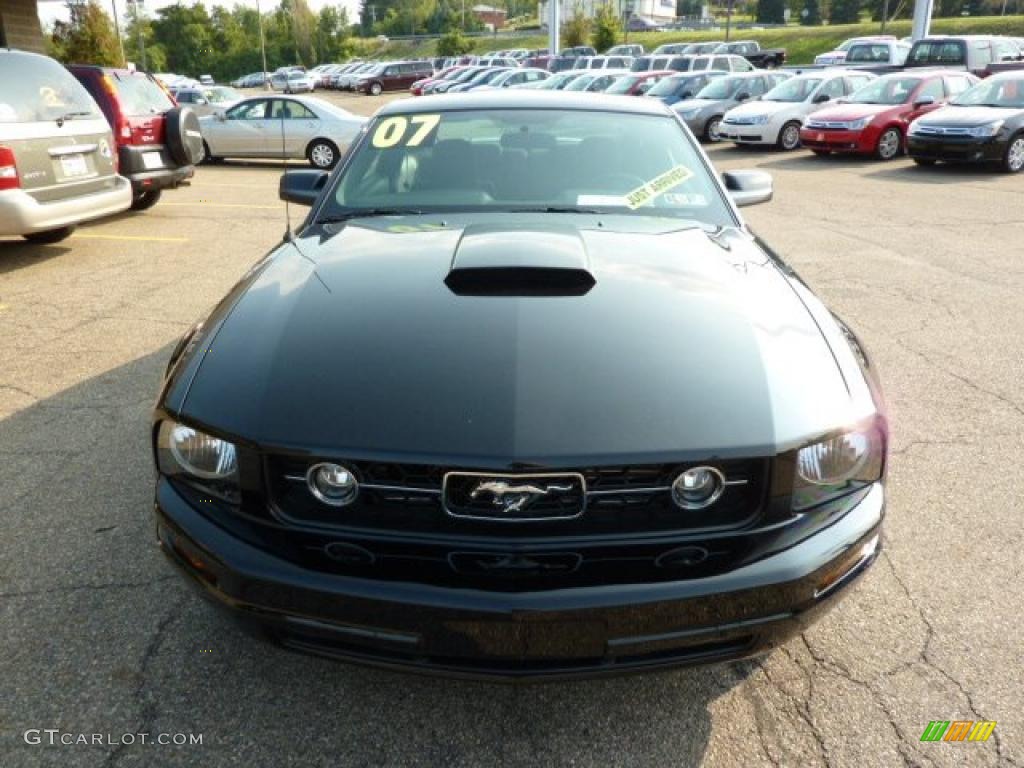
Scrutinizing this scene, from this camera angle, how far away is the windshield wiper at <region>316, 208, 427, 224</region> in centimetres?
316

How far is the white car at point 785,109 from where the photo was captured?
52.8ft

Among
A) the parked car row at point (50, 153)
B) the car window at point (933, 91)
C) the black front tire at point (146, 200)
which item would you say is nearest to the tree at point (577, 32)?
the car window at point (933, 91)

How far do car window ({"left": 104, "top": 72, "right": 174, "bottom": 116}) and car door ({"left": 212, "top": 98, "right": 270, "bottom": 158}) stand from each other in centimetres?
538

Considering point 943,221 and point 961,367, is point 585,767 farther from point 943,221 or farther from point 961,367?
point 943,221

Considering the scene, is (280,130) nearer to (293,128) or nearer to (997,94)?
(293,128)

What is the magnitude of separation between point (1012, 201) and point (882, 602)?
10427mm

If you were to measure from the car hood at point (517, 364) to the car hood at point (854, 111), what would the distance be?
Result: 1394cm

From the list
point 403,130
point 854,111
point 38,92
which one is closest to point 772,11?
point 854,111

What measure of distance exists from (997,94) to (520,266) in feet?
47.3

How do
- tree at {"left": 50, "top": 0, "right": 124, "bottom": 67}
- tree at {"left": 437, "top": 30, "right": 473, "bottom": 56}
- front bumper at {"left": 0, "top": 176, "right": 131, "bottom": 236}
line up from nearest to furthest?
front bumper at {"left": 0, "top": 176, "right": 131, "bottom": 236}
tree at {"left": 50, "top": 0, "right": 124, "bottom": 67}
tree at {"left": 437, "top": 30, "right": 473, "bottom": 56}

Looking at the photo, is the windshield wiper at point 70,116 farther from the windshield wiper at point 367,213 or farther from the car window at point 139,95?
the windshield wiper at point 367,213

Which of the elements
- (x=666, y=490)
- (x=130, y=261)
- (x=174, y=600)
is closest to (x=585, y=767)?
(x=666, y=490)

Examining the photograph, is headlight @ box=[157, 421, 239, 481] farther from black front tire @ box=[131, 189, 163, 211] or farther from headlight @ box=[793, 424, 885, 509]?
black front tire @ box=[131, 189, 163, 211]

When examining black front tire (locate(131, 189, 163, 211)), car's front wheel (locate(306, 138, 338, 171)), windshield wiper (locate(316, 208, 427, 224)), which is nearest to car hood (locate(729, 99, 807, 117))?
car's front wheel (locate(306, 138, 338, 171))
